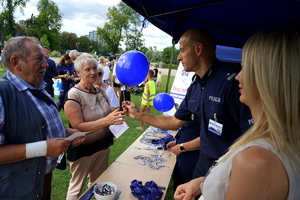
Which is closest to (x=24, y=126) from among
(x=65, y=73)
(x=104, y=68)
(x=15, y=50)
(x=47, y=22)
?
(x=15, y=50)

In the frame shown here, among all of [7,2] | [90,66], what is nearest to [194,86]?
[90,66]

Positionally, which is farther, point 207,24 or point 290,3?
point 207,24

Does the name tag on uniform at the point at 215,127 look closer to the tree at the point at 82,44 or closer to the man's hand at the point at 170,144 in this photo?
the man's hand at the point at 170,144

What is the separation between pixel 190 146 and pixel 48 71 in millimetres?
4596

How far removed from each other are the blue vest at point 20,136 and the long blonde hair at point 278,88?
1.33 meters

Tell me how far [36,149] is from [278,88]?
4.80ft

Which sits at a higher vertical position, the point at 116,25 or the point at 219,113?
the point at 116,25

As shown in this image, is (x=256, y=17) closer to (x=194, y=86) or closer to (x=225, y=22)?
(x=225, y=22)

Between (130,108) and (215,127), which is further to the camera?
(130,108)

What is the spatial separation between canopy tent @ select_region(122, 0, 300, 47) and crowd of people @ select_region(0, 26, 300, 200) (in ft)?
2.05

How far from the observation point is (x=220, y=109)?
1535mm

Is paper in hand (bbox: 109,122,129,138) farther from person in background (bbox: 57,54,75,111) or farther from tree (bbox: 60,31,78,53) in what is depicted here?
tree (bbox: 60,31,78,53)

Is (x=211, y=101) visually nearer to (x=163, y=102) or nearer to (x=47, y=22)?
(x=163, y=102)

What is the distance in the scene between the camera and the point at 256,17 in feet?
7.52
